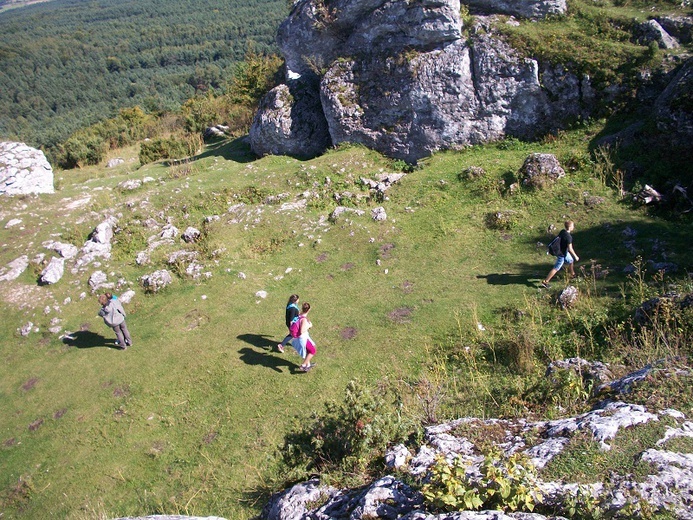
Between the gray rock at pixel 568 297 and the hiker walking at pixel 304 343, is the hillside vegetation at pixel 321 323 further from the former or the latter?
the hiker walking at pixel 304 343

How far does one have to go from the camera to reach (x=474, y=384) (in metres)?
8.70

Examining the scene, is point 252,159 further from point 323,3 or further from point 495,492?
point 495,492

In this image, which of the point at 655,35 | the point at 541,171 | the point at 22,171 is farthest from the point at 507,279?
the point at 22,171

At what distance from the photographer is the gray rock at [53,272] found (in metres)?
15.7

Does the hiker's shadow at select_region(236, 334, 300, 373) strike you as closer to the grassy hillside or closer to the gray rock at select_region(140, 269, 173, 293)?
the grassy hillside

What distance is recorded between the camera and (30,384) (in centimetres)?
1252

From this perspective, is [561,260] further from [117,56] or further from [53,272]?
[117,56]

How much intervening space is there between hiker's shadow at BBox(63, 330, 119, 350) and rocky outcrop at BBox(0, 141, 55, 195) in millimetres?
11348

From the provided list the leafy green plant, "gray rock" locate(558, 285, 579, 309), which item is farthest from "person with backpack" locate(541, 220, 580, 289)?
the leafy green plant

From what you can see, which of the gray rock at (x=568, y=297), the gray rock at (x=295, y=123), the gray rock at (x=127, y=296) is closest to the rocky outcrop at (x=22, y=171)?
the gray rock at (x=127, y=296)

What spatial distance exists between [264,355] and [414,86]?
48.8 ft

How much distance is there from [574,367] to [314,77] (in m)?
22.2

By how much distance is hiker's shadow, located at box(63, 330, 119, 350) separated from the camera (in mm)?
13500

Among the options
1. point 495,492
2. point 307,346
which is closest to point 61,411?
point 307,346
